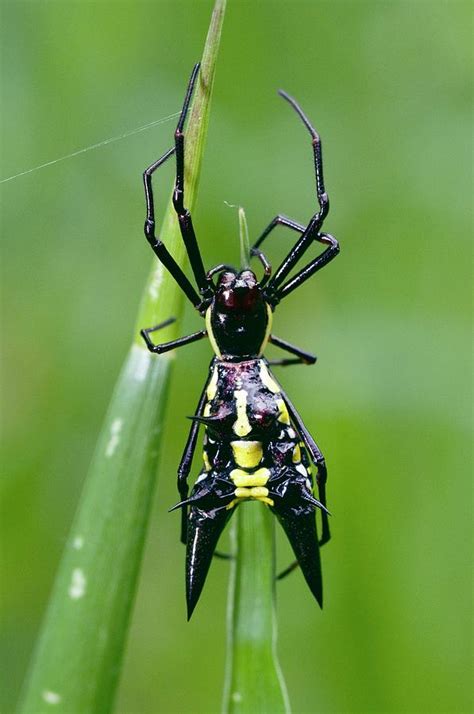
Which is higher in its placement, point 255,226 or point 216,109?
point 216,109

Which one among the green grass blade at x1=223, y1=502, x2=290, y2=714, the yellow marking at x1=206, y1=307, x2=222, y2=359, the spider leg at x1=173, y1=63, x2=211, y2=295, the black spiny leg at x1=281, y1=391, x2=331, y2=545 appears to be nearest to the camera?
the green grass blade at x1=223, y1=502, x2=290, y2=714

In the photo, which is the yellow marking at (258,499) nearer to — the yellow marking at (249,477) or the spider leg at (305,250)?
the yellow marking at (249,477)

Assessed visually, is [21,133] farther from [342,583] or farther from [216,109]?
[342,583]

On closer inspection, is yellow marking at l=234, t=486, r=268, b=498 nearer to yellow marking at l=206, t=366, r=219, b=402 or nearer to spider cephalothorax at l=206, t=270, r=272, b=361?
yellow marking at l=206, t=366, r=219, b=402

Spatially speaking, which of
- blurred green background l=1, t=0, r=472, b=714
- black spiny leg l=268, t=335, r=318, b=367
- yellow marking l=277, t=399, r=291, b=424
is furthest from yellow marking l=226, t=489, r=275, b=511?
blurred green background l=1, t=0, r=472, b=714

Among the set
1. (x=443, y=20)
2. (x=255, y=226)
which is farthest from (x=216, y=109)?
(x=443, y=20)

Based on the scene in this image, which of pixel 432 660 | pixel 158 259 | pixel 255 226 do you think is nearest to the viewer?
pixel 158 259
